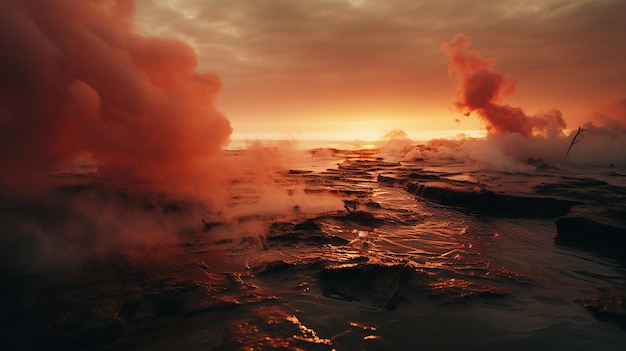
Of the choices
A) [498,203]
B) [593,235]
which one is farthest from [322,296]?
[498,203]

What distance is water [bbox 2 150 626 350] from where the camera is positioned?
5.45m

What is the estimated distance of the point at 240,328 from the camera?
18.7ft

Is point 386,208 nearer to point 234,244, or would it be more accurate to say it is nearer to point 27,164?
point 234,244

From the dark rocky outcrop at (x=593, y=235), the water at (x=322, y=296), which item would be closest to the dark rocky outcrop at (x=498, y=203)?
the dark rocky outcrop at (x=593, y=235)

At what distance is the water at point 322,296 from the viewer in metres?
5.45

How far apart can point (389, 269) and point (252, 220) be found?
6771 mm

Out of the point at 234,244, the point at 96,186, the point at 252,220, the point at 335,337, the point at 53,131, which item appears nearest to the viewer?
the point at 335,337

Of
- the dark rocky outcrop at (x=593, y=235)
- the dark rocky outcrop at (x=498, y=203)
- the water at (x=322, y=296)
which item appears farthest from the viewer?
the dark rocky outcrop at (x=498, y=203)

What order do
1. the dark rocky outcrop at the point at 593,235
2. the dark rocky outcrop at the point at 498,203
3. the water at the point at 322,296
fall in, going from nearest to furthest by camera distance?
the water at the point at 322,296
the dark rocky outcrop at the point at 593,235
the dark rocky outcrop at the point at 498,203

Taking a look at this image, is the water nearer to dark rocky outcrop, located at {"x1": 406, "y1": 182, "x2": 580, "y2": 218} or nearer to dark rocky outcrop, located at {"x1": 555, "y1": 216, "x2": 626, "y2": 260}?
dark rocky outcrop, located at {"x1": 555, "y1": 216, "x2": 626, "y2": 260}

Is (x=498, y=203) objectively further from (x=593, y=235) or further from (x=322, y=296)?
(x=322, y=296)

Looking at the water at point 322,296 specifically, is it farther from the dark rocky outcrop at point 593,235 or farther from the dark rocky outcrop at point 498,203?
the dark rocky outcrop at point 498,203

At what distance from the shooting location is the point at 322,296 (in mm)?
7035

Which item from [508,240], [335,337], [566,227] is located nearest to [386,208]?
[508,240]
